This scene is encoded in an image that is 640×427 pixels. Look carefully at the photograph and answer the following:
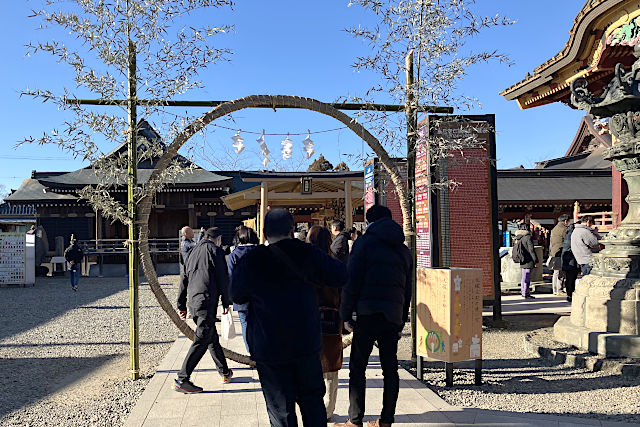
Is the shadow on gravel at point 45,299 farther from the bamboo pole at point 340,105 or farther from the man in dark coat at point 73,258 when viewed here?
the bamboo pole at point 340,105

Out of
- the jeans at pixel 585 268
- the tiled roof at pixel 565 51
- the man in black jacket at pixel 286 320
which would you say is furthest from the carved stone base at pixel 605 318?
the man in black jacket at pixel 286 320

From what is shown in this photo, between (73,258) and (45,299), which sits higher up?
(73,258)

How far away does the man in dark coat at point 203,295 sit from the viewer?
482cm

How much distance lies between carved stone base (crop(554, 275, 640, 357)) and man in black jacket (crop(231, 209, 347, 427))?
4605mm

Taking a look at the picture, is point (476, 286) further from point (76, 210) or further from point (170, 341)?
point (76, 210)

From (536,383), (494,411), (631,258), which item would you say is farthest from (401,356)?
(631,258)

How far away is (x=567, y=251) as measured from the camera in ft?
32.4

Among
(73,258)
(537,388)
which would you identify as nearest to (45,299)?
(73,258)

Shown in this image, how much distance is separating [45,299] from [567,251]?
12.8m

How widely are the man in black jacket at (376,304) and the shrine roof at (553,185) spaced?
61.0 feet

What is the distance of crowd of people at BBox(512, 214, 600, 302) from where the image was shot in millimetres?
9250

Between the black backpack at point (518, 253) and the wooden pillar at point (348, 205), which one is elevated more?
the wooden pillar at point (348, 205)

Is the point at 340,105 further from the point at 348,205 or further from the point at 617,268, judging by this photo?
the point at 348,205

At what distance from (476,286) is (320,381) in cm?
294
